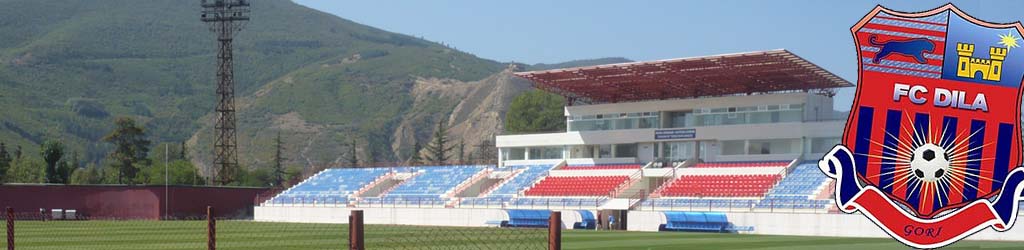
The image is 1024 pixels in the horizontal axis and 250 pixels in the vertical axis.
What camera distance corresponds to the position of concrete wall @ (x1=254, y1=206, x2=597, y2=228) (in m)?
55.0

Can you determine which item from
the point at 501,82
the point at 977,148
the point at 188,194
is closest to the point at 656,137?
the point at 188,194

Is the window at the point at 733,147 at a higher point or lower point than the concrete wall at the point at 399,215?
higher

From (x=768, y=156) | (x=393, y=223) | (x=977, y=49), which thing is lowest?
(x=393, y=223)

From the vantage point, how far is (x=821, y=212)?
43812 millimetres

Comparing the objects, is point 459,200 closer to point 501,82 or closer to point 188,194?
point 188,194

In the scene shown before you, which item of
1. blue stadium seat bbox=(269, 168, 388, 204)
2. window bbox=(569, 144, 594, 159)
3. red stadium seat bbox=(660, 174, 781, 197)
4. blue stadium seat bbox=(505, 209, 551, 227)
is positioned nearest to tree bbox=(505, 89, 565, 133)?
blue stadium seat bbox=(269, 168, 388, 204)

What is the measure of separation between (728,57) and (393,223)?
18.4 m

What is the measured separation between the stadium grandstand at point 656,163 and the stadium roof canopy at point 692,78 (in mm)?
79

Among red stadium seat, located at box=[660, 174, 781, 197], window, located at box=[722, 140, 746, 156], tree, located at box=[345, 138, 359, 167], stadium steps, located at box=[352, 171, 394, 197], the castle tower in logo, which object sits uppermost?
the castle tower in logo

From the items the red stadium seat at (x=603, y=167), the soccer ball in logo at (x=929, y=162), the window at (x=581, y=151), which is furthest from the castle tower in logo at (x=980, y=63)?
the window at (x=581, y=151)

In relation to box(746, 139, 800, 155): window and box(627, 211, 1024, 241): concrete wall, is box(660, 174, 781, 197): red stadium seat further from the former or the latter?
box(627, 211, 1024, 241): concrete wall

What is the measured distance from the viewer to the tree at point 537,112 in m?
113

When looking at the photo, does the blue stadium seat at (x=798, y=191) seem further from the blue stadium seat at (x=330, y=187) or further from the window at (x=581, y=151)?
the blue stadium seat at (x=330, y=187)

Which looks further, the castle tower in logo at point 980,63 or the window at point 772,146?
the window at point 772,146
